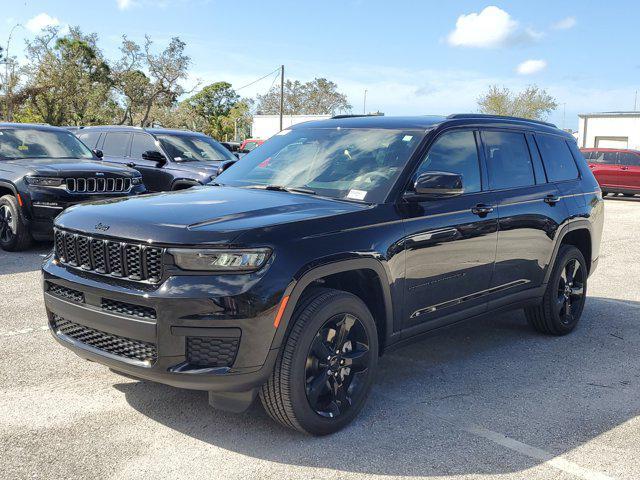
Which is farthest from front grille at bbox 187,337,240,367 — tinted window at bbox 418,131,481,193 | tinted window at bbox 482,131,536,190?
tinted window at bbox 482,131,536,190

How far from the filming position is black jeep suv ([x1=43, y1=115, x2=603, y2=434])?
3334mm

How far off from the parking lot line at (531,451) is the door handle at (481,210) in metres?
1.47

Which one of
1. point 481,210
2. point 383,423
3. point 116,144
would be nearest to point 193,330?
point 383,423

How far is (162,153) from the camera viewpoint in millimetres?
11742

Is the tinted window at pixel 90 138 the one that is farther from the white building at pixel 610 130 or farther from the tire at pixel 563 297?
the white building at pixel 610 130

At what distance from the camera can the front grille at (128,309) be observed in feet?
11.0

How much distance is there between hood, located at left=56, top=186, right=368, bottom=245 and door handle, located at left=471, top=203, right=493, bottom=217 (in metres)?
1.03

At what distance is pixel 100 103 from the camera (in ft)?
143

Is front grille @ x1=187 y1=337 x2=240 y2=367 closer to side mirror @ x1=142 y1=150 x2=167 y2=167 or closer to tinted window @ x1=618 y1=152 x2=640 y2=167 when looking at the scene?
side mirror @ x1=142 y1=150 x2=167 y2=167

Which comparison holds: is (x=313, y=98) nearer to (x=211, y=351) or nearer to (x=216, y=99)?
(x=216, y=99)

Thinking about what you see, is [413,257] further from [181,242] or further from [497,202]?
[181,242]

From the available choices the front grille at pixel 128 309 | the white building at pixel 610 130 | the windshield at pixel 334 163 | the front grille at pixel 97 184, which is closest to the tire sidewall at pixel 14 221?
the front grille at pixel 97 184

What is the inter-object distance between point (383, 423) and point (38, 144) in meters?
7.95

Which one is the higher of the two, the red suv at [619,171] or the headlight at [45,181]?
the red suv at [619,171]
